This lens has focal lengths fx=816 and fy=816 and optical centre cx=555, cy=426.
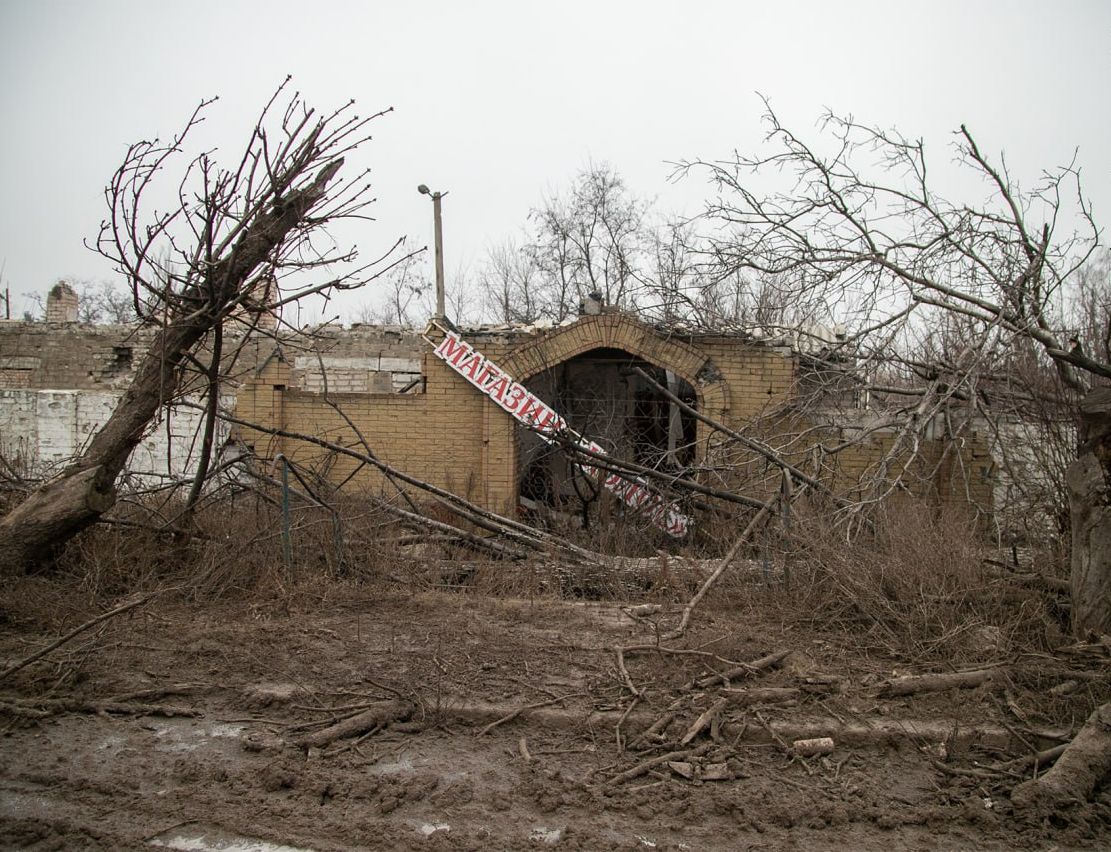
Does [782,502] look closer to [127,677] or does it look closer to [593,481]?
[593,481]

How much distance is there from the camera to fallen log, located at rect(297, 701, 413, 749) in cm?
383

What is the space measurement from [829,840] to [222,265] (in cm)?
548

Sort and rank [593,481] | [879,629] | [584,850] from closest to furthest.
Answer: [584,850], [879,629], [593,481]

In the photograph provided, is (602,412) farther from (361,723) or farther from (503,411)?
A: (361,723)

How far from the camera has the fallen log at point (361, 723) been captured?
3.83 m

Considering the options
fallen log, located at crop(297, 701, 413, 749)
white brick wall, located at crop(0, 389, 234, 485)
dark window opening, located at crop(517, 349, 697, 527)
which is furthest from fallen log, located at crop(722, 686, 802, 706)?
white brick wall, located at crop(0, 389, 234, 485)

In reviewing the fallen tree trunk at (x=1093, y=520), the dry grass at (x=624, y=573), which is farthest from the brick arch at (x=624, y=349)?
the fallen tree trunk at (x=1093, y=520)

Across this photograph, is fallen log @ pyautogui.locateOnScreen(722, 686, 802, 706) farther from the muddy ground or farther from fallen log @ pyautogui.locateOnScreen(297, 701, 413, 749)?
fallen log @ pyautogui.locateOnScreen(297, 701, 413, 749)

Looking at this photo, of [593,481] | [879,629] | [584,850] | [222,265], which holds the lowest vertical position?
[584,850]

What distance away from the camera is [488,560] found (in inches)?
287

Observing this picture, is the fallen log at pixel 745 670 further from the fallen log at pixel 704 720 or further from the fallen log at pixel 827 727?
the fallen log at pixel 827 727

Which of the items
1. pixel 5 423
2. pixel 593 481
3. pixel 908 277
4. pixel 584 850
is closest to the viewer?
pixel 584 850

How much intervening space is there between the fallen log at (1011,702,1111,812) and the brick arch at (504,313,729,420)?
735cm

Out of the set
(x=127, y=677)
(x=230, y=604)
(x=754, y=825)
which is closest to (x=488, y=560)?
(x=230, y=604)
